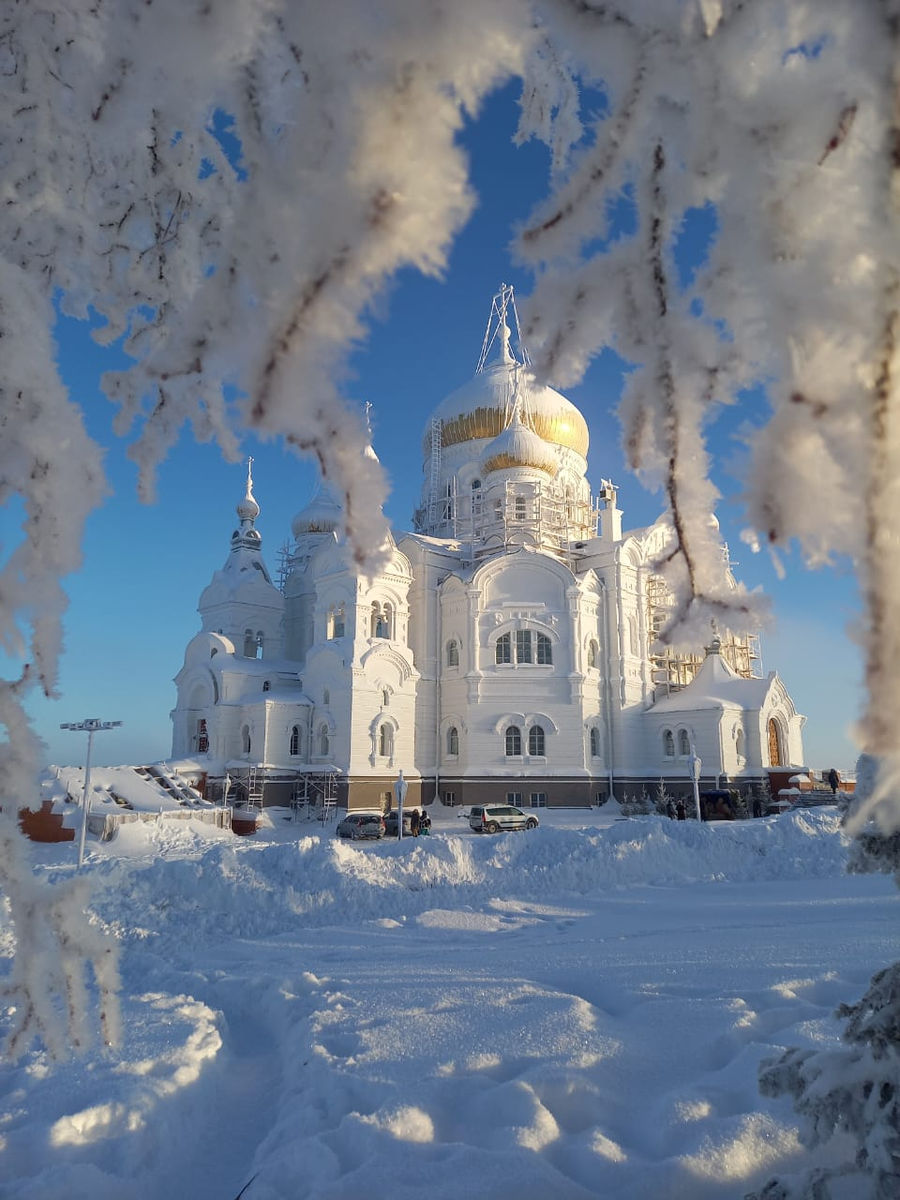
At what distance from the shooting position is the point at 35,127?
242cm

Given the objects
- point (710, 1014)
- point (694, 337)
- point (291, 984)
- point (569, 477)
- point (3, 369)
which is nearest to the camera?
point (694, 337)

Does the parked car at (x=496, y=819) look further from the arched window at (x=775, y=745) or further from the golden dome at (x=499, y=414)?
the golden dome at (x=499, y=414)

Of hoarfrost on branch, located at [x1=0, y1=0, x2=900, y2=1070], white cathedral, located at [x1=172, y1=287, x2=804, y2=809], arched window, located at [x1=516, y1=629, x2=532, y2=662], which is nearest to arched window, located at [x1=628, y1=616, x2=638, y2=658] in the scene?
white cathedral, located at [x1=172, y1=287, x2=804, y2=809]

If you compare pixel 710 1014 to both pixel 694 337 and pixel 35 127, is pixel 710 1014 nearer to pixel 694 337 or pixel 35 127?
pixel 694 337

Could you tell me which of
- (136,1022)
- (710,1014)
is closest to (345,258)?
(710,1014)

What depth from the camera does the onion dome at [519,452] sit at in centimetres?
3241

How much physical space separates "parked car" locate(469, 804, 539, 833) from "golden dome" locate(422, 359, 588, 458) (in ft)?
59.3

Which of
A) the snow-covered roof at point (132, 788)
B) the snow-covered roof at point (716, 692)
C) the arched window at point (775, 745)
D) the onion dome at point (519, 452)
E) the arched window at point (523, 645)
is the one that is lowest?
the snow-covered roof at point (132, 788)

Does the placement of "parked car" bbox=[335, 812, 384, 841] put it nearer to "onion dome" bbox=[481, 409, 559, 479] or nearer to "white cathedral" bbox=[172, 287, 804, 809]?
"white cathedral" bbox=[172, 287, 804, 809]

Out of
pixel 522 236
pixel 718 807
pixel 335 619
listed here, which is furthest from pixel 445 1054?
pixel 335 619

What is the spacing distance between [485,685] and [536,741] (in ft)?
8.85

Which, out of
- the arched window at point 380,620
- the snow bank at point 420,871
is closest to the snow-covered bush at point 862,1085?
the snow bank at point 420,871

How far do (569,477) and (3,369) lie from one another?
111 ft

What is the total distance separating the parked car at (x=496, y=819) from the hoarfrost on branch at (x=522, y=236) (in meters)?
20.4
